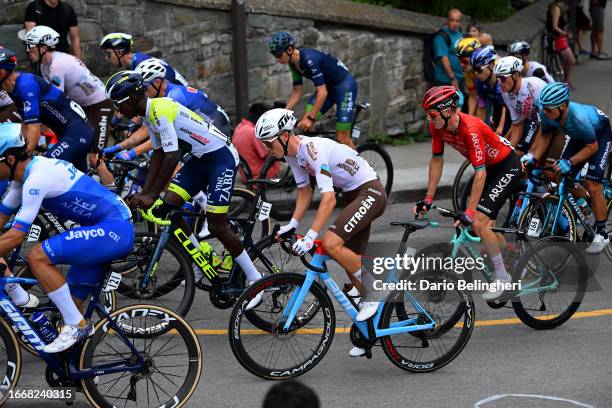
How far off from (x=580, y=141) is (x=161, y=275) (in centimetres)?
429

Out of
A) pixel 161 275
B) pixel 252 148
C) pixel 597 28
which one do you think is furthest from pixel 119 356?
pixel 597 28

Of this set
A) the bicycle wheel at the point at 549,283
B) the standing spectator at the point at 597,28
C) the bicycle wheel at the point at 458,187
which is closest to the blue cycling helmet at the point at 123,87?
the bicycle wheel at the point at 549,283

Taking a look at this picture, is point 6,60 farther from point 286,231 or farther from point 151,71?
point 286,231

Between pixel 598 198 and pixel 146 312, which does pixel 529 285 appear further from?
pixel 146 312

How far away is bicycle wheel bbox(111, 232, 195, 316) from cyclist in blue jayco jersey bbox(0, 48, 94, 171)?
1678mm

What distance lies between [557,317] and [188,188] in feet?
10.8

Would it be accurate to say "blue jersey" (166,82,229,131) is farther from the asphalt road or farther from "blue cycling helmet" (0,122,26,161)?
"blue cycling helmet" (0,122,26,161)

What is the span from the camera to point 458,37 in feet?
52.4

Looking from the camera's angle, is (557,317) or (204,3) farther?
(204,3)

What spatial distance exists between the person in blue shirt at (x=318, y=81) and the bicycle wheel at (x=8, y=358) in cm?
585

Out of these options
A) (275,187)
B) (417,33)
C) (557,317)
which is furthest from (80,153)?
(417,33)

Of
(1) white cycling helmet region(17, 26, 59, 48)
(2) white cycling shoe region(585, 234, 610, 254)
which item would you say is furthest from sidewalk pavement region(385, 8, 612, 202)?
(1) white cycling helmet region(17, 26, 59, 48)

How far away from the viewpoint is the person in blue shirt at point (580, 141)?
9945 mm

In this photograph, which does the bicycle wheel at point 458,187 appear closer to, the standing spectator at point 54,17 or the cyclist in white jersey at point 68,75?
the cyclist in white jersey at point 68,75
